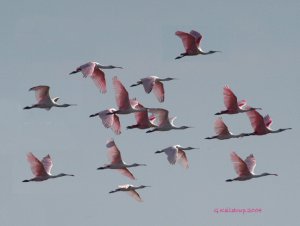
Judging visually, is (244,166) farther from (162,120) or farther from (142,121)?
(142,121)

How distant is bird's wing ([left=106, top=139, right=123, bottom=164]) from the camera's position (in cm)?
6962

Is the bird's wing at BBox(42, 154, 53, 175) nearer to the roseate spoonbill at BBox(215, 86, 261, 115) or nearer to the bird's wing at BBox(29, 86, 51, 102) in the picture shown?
the bird's wing at BBox(29, 86, 51, 102)

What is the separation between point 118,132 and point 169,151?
555cm

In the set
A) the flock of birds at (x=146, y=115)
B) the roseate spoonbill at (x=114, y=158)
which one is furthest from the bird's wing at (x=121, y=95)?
the roseate spoonbill at (x=114, y=158)

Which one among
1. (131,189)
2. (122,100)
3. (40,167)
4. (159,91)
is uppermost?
(159,91)

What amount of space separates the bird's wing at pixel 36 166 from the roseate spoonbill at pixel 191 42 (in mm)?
A: 8430

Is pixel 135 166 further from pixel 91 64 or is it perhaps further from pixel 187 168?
pixel 91 64

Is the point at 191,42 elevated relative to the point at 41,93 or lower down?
elevated

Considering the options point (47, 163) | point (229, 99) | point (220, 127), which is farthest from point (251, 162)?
point (47, 163)

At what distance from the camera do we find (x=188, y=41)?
6781 cm

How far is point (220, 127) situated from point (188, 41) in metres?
5.37

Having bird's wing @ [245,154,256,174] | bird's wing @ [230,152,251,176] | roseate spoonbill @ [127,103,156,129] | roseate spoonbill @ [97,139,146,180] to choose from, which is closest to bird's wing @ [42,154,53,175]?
roseate spoonbill @ [97,139,146,180]

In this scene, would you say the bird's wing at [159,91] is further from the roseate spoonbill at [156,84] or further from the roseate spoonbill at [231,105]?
the roseate spoonbill at [231,105]

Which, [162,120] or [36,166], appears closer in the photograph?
[36,166]
